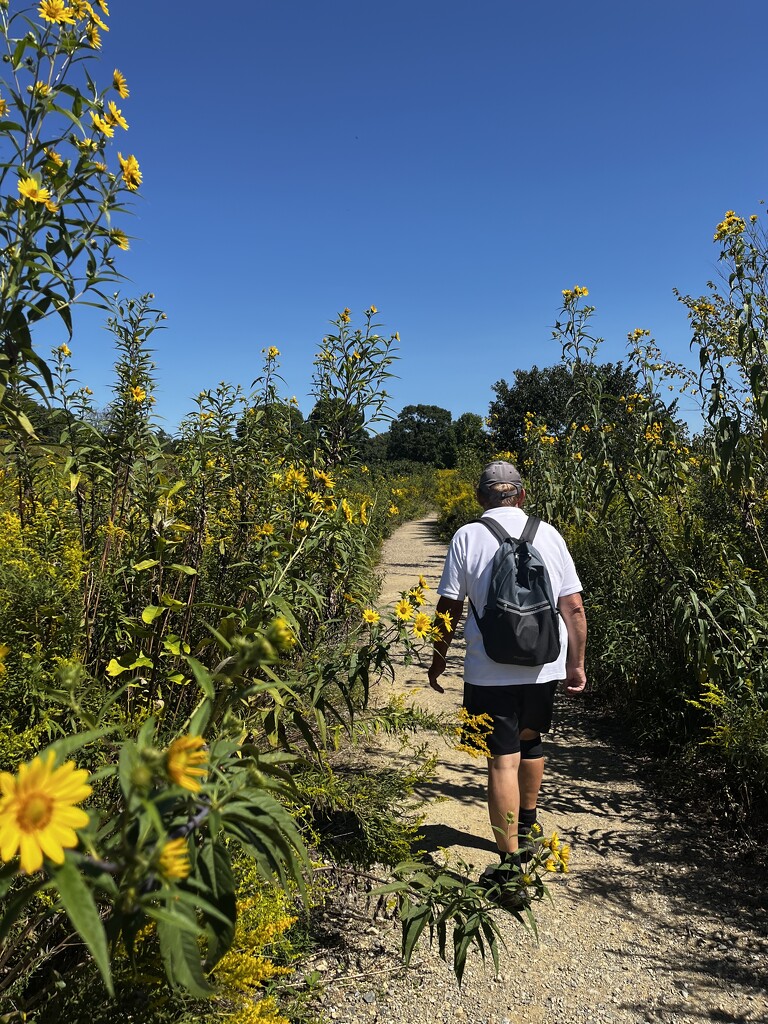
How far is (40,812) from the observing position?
0.60 meters

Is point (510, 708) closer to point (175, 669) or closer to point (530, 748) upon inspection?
point (530, 748)

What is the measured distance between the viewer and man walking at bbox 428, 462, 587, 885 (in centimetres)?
246

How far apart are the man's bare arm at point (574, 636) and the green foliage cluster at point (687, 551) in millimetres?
537

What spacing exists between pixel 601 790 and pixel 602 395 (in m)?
2.10

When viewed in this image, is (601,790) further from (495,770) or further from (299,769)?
(299,769)

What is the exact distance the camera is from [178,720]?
2.06 metres

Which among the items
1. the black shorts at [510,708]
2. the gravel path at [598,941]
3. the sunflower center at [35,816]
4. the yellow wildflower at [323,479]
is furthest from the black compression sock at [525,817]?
the sunflower center at [35,816]

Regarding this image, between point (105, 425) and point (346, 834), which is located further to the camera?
point (105, 425)

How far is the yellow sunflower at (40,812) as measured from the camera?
600 mm

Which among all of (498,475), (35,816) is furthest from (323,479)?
(35,816)

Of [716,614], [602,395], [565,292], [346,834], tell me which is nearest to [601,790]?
[716,614]

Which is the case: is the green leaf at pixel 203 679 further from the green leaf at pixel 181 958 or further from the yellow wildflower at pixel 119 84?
the yellow wildflower at pixel 119 84

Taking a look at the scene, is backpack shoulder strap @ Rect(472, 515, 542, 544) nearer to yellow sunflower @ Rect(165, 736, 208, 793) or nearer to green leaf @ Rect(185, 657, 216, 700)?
green leaf @ Rect(185, 657, 216, 700)

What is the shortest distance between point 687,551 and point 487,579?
1.70 metres
